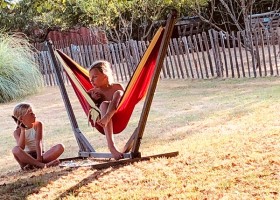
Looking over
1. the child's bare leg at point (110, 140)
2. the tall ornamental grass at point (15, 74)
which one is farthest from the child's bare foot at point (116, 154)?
the tall ornamental grass at point (15, 74)

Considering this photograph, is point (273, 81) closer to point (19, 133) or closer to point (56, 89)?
point (56, 89)

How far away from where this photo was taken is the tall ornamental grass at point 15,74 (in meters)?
11.3

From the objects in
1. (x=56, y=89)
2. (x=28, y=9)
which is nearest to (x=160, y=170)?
(x=56, y=89)

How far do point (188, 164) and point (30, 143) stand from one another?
5.07 ft

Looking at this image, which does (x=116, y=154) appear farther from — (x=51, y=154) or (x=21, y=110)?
(x=21, y=110)

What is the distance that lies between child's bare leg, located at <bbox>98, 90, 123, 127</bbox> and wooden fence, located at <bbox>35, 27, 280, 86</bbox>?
668 cm

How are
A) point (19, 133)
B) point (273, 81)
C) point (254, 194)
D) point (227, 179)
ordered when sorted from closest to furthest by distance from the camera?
point (254, 194), point (227, 179), point (19, 133), point (273, 81)

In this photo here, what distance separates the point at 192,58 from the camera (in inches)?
482

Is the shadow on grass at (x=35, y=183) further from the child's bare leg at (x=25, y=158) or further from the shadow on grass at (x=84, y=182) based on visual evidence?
the child's bare leg at (x=25, y=158)

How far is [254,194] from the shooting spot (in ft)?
9.46

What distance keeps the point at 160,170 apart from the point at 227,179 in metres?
0.60

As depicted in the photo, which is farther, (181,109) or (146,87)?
(181,109)

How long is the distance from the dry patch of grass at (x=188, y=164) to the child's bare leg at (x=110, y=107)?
402 mm

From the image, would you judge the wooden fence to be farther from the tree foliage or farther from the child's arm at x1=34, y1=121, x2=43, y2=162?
the child's arm at x1=34, y1=121, x2=43, y2=162
